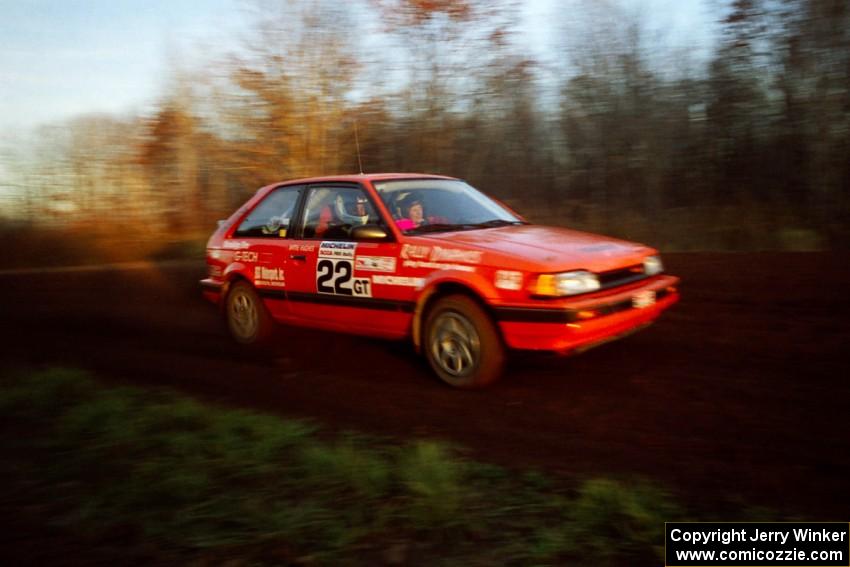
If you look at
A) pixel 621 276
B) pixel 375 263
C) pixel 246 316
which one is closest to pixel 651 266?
pixel 621 276

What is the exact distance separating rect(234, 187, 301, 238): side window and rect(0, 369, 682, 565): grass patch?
2600 millimetres

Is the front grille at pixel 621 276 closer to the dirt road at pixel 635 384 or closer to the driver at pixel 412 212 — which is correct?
the dirt road at pixel 635 384

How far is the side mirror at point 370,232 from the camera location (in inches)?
224

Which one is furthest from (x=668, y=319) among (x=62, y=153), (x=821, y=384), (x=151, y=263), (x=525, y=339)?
(x=62, y=153)

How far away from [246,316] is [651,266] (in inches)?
156

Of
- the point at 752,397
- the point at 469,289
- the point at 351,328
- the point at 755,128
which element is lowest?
the point at 752,397

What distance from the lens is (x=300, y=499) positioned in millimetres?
3453

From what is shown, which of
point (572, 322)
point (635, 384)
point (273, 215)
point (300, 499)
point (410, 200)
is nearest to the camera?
point (300, 499)

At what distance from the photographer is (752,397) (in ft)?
15.5

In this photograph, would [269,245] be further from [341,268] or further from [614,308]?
[614,308]

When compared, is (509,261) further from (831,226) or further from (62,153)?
(62,153)

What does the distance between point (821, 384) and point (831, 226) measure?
8.63 metres

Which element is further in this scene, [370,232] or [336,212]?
[336,212]

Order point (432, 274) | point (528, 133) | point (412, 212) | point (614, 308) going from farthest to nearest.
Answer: point (528, 133) < point (412, 212) < point (432, 274) < point (614, 308)
